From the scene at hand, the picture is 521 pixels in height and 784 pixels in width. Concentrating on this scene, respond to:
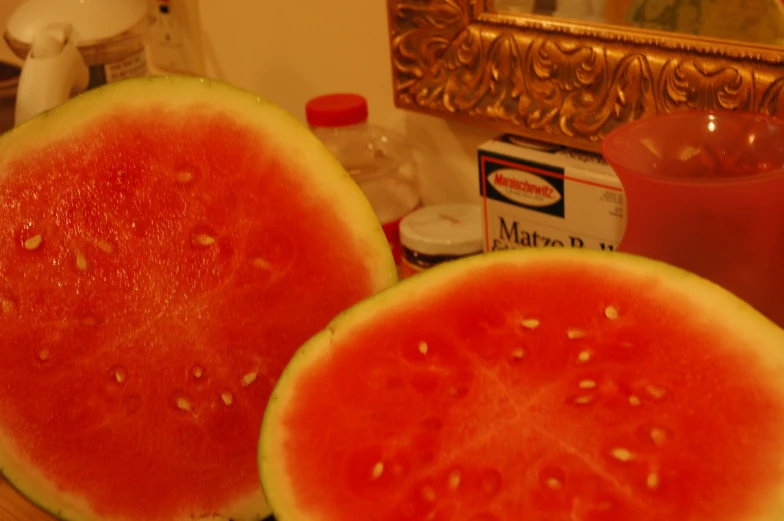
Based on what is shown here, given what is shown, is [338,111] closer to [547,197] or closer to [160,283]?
[547,197]

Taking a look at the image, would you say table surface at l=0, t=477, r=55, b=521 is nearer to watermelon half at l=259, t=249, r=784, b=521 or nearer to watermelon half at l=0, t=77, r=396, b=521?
watermelon half at l=0, t=77, r=396, b=521

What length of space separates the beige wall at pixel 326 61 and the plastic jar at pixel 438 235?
0.19 feet

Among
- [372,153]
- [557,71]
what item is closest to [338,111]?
[372,153]

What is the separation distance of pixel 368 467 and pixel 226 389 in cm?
14

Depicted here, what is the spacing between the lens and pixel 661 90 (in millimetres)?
651

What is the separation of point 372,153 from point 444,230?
20cm

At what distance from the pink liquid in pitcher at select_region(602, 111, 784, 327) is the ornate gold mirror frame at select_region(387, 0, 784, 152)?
0.21 feet

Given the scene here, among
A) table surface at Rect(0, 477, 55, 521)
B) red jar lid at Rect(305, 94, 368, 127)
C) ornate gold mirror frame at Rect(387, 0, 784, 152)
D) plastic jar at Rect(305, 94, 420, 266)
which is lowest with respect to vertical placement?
table surface at Rect(0, 477, 55, 521)

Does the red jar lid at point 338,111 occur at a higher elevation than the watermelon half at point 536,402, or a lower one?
higher

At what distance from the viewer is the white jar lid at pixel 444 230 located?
0.81 meters

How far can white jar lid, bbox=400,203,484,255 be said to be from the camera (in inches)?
31.8

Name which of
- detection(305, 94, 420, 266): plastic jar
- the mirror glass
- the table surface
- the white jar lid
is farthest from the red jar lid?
the table surface

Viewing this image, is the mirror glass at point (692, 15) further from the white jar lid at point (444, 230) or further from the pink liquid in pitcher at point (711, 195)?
the white jar lid at point (444, 230)

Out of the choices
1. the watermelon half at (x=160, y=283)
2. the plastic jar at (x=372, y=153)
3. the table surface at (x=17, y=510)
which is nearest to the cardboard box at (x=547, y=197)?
the plastic jar at (x=372, y=153)
